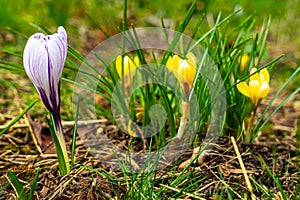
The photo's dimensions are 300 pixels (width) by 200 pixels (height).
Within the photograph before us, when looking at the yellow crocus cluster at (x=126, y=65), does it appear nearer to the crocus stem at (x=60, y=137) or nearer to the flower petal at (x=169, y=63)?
the flower petal at (x=169, y=63)

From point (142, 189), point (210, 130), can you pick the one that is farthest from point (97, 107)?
point (142, 189)

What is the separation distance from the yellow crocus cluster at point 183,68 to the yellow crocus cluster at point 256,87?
0.17 meters

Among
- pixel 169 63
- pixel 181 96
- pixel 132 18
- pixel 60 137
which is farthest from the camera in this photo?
pixel 132 18

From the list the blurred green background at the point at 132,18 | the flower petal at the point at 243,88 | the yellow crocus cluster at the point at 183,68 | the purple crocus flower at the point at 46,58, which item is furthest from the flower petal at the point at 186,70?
the blurred green background at the point at 132,18

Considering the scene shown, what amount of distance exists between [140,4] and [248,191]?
263 cm

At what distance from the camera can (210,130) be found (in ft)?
5.17

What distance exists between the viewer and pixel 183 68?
1.33 metres

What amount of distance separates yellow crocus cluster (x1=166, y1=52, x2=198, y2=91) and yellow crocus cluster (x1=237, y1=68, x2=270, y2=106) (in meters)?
0.17

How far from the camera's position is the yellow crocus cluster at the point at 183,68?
133cm

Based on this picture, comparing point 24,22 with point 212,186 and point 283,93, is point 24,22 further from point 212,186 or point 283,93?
point 212,186

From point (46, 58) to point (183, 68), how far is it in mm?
416

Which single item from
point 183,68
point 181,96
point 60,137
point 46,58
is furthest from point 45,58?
point 181,96

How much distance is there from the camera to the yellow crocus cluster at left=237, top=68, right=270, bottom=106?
4.63 feet

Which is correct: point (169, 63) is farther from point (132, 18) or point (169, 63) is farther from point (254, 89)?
point (132, 18)
